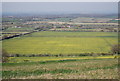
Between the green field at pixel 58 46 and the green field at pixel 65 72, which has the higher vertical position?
the green field at pixel 65 72

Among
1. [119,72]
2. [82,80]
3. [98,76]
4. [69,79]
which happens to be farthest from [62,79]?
[119,72]

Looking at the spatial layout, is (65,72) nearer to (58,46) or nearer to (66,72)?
(66,72)

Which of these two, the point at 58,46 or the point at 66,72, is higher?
the point at 66,72

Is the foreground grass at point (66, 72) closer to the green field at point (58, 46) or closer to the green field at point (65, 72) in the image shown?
the green field at point (65, 72)

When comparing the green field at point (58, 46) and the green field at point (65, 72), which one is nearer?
the green field at point (65, 72)

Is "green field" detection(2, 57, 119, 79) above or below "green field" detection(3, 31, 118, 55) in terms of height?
above

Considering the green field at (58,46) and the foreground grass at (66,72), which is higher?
the foreground grass at (66,72)

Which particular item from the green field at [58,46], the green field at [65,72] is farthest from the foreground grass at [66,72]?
the green field at [58,46]

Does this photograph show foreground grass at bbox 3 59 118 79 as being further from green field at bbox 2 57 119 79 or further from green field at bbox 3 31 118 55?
green field at bbox 3 31 118 55

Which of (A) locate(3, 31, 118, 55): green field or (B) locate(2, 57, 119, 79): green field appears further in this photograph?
(A) locate(3, 31, 118, 55): green field

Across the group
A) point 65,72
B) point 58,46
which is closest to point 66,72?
point 65,72

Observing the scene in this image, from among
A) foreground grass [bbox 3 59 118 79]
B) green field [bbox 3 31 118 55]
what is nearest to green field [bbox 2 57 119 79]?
foreground grass [bbox 3 59 118 79]

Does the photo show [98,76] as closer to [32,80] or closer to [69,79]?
[69,79]
